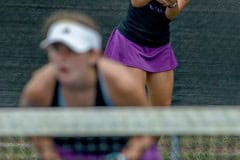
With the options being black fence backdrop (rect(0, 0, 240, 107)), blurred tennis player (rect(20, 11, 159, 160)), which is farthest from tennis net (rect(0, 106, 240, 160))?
black fence backdrop (rect(0, 0, 240, 107))

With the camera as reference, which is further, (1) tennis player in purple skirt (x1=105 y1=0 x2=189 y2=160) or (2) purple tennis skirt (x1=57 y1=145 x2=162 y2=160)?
(1) tennis player in purple skirt (x1=105 y1=0 x2=189 y2=160)

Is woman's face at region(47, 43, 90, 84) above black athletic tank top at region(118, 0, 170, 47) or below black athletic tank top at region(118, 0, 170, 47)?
above

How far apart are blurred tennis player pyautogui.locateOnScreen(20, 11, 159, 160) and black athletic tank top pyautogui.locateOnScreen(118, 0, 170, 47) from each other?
163cm

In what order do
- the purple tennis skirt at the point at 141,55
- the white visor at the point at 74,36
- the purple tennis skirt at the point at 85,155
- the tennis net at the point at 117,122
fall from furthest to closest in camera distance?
the purple tennis skirt at the point at 141,55 → the purple tennis skirt at the point at 85,155 → the white visor at the point at 74,36 → the tennis net at the point at 117,122

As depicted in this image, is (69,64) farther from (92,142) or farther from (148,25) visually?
(148,25)


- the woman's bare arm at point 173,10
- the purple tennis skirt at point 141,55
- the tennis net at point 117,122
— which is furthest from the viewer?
the purple tennis skirt at point 141,55

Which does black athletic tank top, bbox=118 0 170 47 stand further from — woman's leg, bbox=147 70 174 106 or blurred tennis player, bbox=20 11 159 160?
blurred tennis player, bbox=20 11 159 160

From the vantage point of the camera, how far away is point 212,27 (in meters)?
5.84

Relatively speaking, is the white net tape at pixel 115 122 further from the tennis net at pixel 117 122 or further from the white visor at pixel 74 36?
the white visor at pixel 74 36

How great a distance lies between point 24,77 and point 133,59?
3.40 ft

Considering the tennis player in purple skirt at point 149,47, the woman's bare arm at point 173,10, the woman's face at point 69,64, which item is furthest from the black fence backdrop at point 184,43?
the woman's face at point 69,64

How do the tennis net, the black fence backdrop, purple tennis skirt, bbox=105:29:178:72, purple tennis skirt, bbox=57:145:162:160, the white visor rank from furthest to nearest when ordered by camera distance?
the black fence backdrop, purple tennis skirt, bbox=105:29:178:72, purple tennis skirt, bbox=57:145:162:160, the white visor, the tennis net

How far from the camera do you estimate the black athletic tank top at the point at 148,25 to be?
5086mm

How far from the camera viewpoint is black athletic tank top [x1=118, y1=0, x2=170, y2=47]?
200 inches
